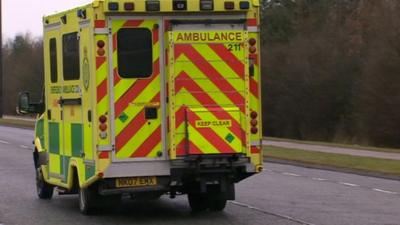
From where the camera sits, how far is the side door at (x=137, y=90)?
10.5 meters

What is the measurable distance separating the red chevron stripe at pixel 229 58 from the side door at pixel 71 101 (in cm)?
194

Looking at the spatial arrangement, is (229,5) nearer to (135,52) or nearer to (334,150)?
(135,52)

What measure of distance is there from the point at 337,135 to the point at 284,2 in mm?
19924

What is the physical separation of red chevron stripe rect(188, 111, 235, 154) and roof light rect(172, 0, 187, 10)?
138 centimetres

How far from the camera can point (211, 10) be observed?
35.0 ft

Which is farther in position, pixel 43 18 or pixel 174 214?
pixel 43 18

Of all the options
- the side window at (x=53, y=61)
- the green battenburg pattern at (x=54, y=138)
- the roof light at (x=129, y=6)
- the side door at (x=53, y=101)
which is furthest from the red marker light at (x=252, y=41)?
the green battenburg pattern at (x=54, y=138)

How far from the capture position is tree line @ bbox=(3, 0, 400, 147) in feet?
121

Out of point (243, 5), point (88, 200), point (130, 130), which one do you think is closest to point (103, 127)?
point (130, 130)

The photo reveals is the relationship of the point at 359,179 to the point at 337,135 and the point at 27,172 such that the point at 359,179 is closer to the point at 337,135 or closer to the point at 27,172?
the point at 27,172

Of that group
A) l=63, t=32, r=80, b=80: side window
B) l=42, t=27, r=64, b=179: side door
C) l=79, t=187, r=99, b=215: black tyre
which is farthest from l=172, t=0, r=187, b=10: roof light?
l=79, t=187, r=99, b=215: black tyre

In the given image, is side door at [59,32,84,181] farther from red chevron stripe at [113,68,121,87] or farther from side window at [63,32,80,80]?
red chevron stripe at [113,68,121,87]

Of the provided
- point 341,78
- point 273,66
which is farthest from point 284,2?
point 341,78

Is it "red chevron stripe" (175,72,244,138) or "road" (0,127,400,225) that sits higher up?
"red chevron stripe" (175,72,244,138)
